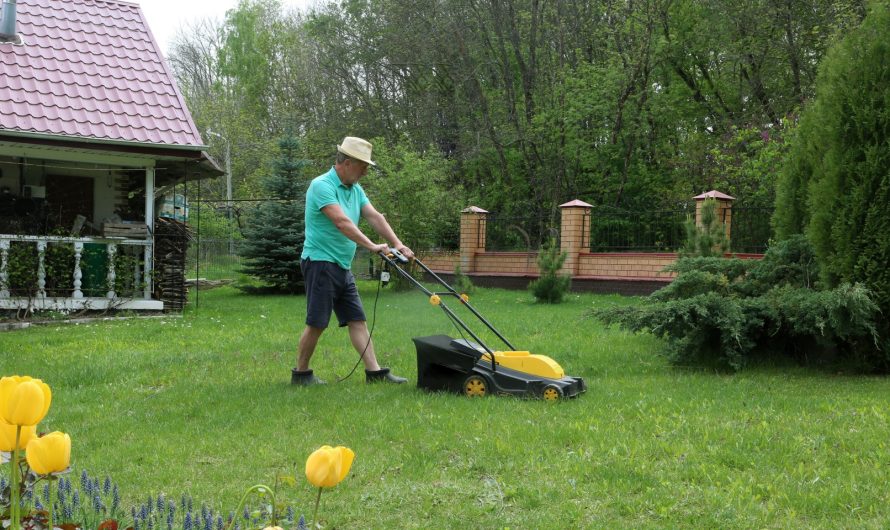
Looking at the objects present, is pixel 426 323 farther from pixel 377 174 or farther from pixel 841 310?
pixel 377 174

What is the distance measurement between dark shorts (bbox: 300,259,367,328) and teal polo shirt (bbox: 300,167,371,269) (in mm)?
69

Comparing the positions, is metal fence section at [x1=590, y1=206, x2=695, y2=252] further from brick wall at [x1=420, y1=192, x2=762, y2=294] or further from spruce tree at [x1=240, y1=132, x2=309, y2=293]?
spruce tree at [x1=240, y1=132, x2=309, y2=293]

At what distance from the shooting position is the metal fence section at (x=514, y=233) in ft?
69.8

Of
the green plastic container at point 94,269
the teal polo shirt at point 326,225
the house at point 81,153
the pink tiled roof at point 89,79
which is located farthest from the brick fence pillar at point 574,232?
the teal polo shirt at point 326,225

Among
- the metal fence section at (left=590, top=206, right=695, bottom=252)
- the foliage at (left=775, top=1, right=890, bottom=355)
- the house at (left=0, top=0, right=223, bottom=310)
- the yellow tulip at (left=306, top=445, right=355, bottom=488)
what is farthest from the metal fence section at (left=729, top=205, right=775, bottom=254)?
the yellow tulip at (left=306, top=445, right=355, bottom=488)

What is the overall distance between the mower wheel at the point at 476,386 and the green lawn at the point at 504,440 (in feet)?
0.40

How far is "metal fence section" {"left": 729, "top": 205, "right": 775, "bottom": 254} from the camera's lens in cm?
1561

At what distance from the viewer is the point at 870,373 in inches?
260

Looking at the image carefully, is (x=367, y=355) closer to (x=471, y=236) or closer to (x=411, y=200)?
(x=411, y=200)

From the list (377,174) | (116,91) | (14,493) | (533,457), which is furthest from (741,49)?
(14,493)

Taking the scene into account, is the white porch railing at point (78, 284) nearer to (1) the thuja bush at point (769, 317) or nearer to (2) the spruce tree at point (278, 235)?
(2) the spruce tree at point (278, 235)

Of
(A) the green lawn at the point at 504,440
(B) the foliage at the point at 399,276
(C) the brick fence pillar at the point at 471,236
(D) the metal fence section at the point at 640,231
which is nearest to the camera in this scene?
(A) the green lawn at the point at 504,440

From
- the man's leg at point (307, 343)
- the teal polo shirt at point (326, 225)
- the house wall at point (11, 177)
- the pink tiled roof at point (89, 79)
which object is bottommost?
the man's leg at point (307, 343)

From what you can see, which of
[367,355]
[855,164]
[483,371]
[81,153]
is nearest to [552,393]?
[483,371]
